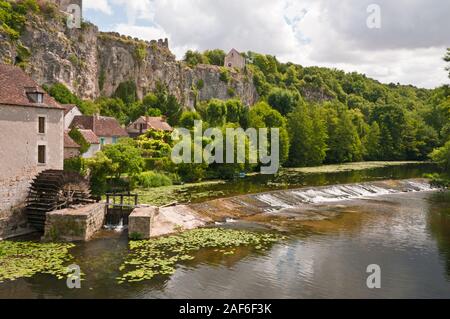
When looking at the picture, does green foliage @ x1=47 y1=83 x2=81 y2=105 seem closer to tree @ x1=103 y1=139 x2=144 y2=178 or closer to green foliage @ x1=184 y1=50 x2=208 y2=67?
tree @ x1=103 y1=139 x2=144 y2=178

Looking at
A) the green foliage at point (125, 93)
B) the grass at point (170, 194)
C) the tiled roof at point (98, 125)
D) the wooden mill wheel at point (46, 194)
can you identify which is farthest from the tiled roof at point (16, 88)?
the green foliage at point (125, 93)

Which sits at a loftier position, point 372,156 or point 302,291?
point 372,156

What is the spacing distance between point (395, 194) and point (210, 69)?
6745 centimetres

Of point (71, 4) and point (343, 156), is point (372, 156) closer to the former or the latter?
point (343, 156)

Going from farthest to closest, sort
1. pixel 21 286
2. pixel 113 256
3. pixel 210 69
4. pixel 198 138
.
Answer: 1. pixel 210 69
2. pixel 198 138
3. pixel 113 256
4. pixel 21 286

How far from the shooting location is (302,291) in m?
15.4

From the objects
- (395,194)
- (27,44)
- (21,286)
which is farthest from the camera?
(27,44)

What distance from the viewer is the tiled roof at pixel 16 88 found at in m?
20.9

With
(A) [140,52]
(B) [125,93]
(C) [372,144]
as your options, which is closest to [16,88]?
(B) [125,93]

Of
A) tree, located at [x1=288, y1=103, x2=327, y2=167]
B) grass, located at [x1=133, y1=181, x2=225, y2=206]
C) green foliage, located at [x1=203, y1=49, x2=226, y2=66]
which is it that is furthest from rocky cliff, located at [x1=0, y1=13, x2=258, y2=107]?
tree, located at [x1=288, y1=103, x2=327, y2=167]

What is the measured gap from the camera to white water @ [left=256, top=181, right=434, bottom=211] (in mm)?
32844

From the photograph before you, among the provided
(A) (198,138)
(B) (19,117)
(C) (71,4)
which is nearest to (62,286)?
(B) (19,117)

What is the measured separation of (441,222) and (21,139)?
25.6 metres

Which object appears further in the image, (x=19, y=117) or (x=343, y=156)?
(x=343, y=156)
